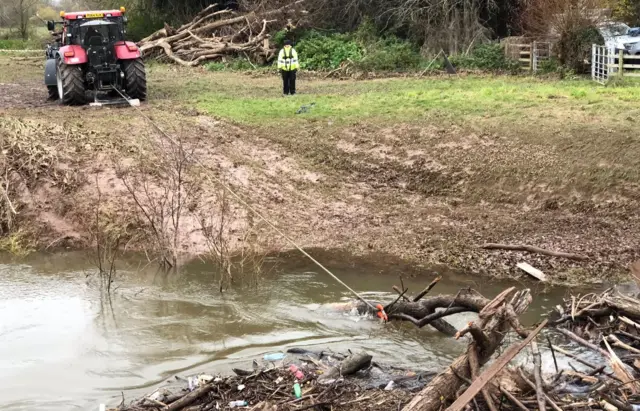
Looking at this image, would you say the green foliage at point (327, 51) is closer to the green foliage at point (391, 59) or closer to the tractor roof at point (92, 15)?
the green foliage at point (391, 59)

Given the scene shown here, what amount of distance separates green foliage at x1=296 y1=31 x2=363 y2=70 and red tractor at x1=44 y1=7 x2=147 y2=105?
911cm

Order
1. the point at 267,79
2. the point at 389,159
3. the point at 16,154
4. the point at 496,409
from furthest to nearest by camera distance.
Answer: the point at 267,79, the point at 389,159, the point at 16,154, the point at 496,409

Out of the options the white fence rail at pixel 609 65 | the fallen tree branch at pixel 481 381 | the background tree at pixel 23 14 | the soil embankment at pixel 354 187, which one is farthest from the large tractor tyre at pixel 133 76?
the background tree at pixel 23 14

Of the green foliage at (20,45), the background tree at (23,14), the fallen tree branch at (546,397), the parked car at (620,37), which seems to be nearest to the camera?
the fallen tree branch at (546,397)

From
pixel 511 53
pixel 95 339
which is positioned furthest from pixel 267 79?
pixel 95 339

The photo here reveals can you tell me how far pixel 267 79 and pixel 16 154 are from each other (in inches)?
470

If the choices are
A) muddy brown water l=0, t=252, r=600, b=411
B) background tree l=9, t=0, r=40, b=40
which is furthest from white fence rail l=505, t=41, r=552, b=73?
background tree l=9, t=0, r=40, b=40

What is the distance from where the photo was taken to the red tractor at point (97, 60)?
1619cm

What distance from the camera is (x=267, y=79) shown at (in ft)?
75.6

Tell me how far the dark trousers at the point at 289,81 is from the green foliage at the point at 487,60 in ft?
22.7

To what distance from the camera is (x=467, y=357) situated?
17.7ft

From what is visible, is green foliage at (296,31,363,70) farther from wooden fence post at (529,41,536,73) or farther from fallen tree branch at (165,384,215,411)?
fallen tree branch at (165,384,215,411)

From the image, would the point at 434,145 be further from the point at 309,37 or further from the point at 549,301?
the point at 309,37

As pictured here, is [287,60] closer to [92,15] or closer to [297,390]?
[92,15]
